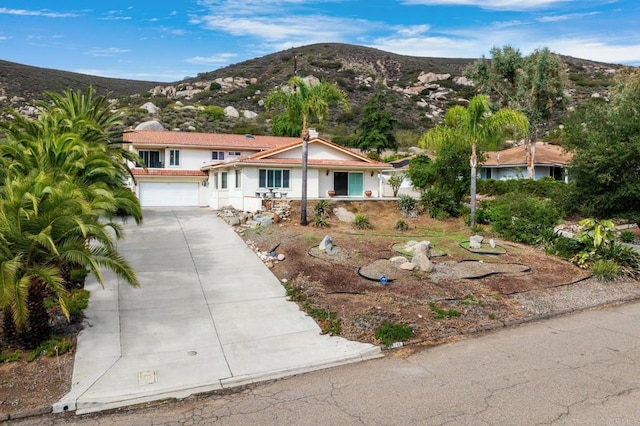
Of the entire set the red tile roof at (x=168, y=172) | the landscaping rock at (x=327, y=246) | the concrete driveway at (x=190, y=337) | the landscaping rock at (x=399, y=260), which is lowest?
the concrete driveway at (x=190, y=337)

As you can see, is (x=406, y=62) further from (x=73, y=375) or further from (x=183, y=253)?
(x=73, y=375)

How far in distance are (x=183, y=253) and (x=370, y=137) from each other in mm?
36738

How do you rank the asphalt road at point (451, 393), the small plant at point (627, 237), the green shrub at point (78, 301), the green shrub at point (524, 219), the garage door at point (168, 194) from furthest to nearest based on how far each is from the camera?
the garage door at point (168, 194) < the small plant at point (627, 237) < the green shrub at point (524, 219) < the green shrub at point (78, 301) < the asphalt road at point (451, 393)

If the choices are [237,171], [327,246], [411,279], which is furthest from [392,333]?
[237,171]

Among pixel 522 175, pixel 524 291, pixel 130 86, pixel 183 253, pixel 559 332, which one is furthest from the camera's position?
pixel 130 86

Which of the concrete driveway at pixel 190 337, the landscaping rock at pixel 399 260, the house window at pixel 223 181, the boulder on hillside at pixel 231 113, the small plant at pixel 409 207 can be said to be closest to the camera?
the concrete driveway at pixel 190 337

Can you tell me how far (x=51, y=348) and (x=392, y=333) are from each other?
6981 mm

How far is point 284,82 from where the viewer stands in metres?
83.5

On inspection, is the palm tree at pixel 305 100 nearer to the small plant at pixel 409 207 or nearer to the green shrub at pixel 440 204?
the small plant at pixel 409 207

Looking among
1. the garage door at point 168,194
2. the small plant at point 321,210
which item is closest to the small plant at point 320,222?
the small plant at point 321,210

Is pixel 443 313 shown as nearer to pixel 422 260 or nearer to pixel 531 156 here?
pixel 422 260

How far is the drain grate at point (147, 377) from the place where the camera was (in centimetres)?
795

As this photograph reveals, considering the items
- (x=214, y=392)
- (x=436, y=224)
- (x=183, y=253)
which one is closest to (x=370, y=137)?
(x=436, y=224)

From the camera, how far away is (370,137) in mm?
50531
